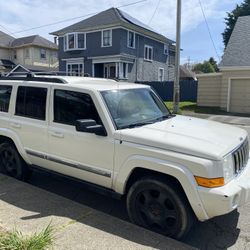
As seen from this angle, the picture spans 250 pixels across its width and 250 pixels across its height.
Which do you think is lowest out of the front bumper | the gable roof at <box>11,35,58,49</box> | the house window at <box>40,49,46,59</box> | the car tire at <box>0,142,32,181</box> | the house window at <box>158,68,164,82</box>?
the car tire at <box>0,142,32,181</box>

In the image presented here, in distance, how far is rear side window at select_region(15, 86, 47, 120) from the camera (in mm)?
4703

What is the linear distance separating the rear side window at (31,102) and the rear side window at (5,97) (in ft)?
0.89

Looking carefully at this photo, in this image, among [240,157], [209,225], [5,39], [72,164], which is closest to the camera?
[240,157]

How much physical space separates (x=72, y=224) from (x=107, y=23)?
2904 centimetres

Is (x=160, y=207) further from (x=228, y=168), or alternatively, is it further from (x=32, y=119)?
(x=32, y=119)

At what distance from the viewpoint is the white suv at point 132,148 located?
3.26 meters

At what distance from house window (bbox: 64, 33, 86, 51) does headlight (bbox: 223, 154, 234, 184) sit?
102 ft

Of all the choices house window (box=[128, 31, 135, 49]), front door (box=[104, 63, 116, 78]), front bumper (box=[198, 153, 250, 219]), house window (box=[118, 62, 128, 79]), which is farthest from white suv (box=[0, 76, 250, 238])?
house window (box=[128, 31, 135, 49])

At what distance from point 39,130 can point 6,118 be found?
35.7 inches

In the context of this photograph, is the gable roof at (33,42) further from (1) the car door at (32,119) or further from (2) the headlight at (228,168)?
(2) the headlight at (228,168)

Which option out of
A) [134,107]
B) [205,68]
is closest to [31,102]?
[134,107]

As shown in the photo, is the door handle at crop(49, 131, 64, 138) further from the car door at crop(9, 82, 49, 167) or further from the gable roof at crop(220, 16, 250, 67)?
the gable roof at crop(220, 16, 250, 67)

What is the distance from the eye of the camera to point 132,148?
12.0 ft

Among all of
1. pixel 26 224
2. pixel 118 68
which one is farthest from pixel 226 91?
pixel 26 224
